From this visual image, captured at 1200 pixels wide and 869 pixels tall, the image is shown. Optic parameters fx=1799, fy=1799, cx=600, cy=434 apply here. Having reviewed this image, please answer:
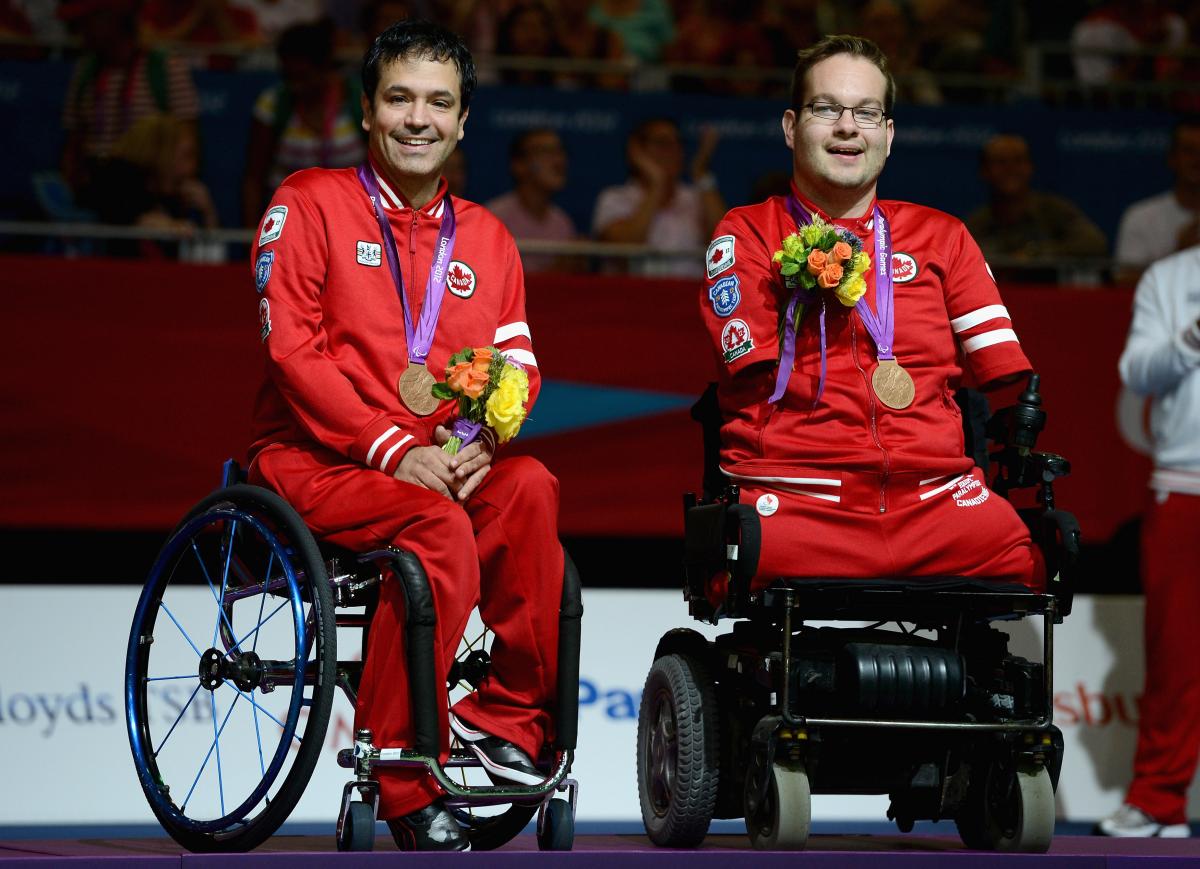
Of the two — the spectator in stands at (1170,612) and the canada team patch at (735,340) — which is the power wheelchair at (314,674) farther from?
the spectator in stands at (1170,612)

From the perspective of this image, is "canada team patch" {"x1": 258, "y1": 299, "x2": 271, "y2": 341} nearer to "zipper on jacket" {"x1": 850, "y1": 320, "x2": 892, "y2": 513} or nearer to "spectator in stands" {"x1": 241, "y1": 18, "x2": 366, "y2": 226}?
"zipper on jacket" {"x1": 850, "y1": 320, "x2": 892, "y2": 513}

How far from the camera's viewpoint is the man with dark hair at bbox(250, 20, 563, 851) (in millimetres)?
3299

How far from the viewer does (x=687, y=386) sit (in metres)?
A: 5.95

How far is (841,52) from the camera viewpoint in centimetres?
385

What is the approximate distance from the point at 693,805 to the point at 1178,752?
6.70ft

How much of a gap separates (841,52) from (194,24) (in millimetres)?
4566

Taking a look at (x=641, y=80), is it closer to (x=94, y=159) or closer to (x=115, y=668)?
(x=94, y=159)

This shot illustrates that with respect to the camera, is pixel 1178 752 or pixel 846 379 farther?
pixel 1178 752

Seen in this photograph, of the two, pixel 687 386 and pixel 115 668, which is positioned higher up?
pixel 687 386

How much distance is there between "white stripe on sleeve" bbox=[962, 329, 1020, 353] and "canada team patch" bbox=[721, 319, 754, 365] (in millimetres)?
505

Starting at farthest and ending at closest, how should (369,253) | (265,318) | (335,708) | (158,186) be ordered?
1. (158,186)
2. (335,708)
3. (369,253)
4. (265,318)

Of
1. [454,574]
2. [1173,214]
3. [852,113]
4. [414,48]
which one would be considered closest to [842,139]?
[852,113]

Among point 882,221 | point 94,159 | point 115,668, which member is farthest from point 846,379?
point 94,159

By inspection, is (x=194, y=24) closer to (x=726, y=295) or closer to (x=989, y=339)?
(x=726, y=295)
